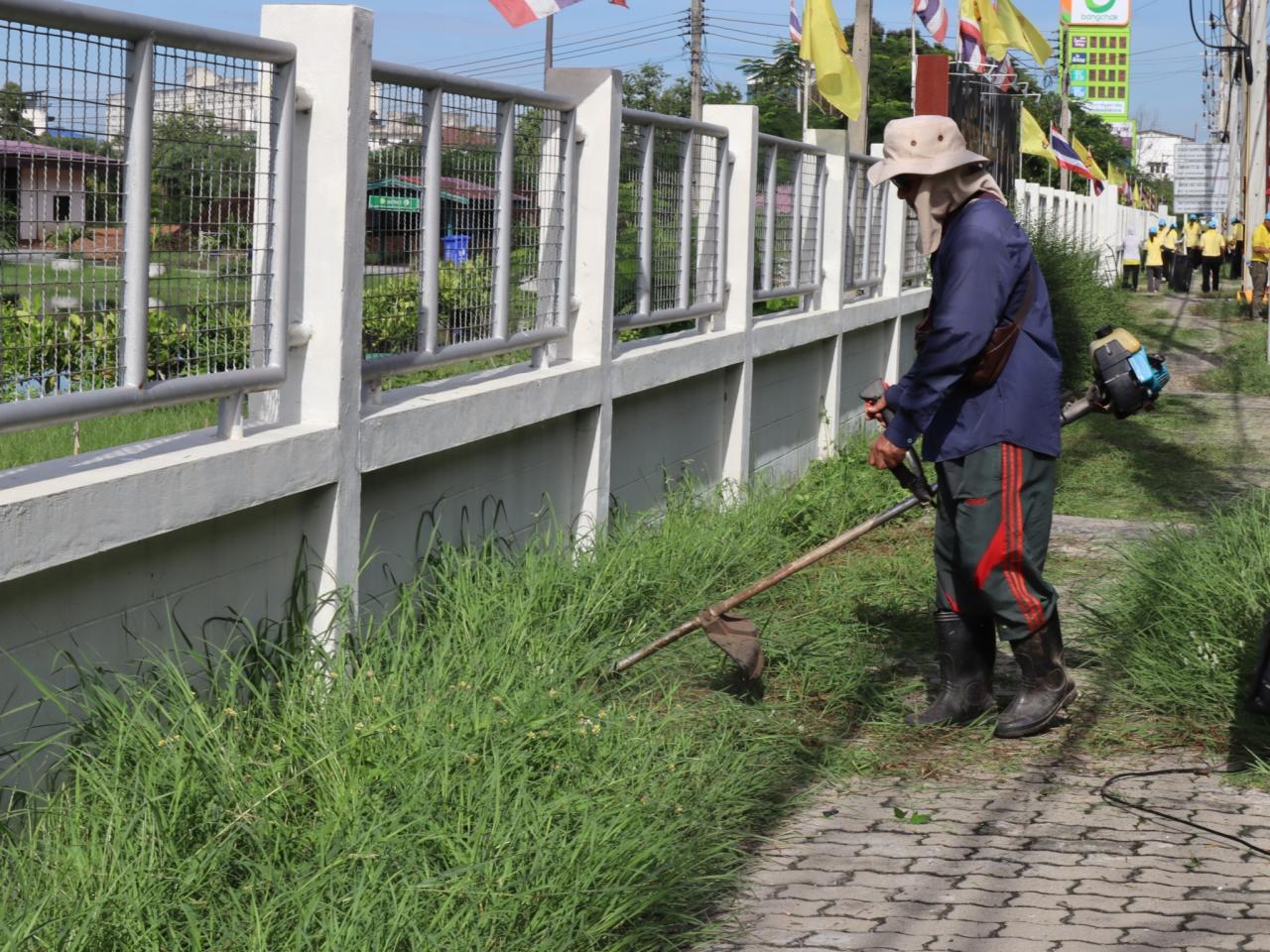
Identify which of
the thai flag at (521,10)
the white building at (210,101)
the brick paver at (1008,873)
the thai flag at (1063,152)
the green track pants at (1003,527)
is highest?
the thai flag at (1063,152)

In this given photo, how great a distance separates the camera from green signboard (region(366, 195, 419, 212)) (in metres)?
5.14

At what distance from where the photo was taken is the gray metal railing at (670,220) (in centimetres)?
741

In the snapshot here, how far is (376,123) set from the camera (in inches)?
201

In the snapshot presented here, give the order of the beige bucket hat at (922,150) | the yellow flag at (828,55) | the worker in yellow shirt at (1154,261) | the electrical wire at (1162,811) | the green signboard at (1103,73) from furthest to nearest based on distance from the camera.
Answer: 1. the green signboard at (1103,73)
2. the worker in yellow shirt at (1154,261)
3. the yellow flag at (828,55)
4. the beige bucket hat at (922,150)
5. the electrical wire at (1162,811)

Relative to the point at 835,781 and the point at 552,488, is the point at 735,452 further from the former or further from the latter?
the point at 835,781

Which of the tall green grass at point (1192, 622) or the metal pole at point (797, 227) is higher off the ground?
the metal pole at point (797, 227)

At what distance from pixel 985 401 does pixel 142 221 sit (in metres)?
2.67

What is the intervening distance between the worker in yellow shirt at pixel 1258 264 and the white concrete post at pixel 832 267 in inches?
635

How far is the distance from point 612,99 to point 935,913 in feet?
11.6

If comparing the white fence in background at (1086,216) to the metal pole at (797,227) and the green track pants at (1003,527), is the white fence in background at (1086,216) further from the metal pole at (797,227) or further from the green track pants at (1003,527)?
the green track pants at (1003,527)

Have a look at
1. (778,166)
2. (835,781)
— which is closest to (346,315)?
(835,781)

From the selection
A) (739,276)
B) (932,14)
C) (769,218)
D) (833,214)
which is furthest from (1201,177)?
(739,276)

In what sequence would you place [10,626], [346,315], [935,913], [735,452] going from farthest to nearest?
[735,452], [346,315], [935,913], [10,626]

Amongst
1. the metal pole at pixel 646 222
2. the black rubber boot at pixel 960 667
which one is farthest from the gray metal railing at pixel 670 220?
the black rubber boot at pixel 960 667
